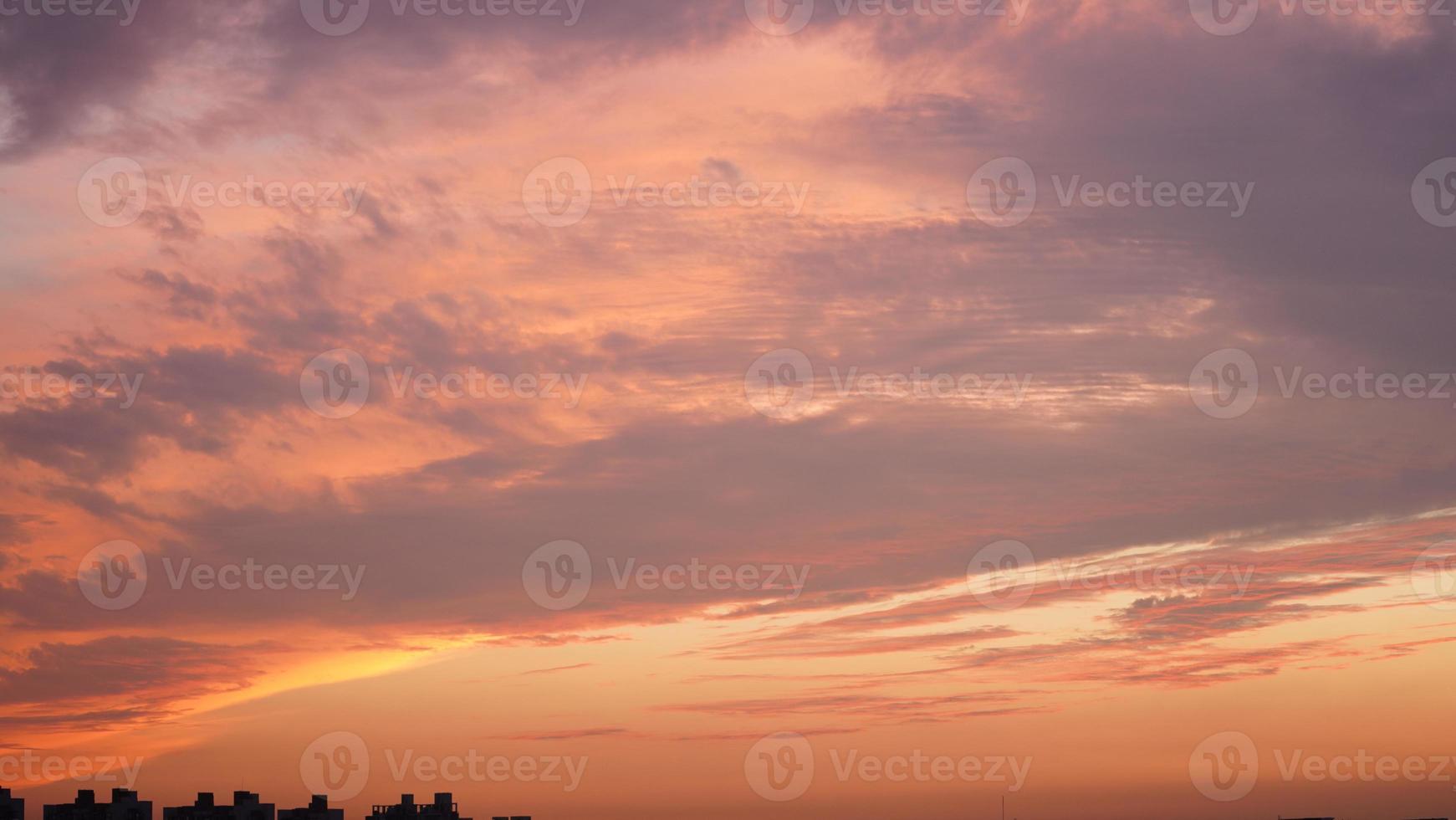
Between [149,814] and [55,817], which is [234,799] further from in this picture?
[55,817]

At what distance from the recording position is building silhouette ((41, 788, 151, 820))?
598 ft

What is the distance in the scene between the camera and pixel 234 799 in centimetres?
19738

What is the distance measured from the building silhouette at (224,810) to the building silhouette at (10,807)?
17705 millimetres

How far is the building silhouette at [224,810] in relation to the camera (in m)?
190

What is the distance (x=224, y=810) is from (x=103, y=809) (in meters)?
15.6

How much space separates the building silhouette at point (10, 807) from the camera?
172 meters

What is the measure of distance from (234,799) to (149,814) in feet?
37.1

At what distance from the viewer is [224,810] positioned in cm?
19350

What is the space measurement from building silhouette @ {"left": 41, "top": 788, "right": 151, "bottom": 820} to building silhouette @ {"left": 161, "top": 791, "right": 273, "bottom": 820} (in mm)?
4236

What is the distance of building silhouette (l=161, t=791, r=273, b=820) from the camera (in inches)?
7465

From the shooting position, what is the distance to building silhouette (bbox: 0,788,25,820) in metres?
172

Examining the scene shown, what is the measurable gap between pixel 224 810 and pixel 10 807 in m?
28.4

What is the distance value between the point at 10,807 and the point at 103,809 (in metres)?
14.0

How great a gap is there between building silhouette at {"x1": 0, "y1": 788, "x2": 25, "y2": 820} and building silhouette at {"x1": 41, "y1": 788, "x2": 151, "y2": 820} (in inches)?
251
